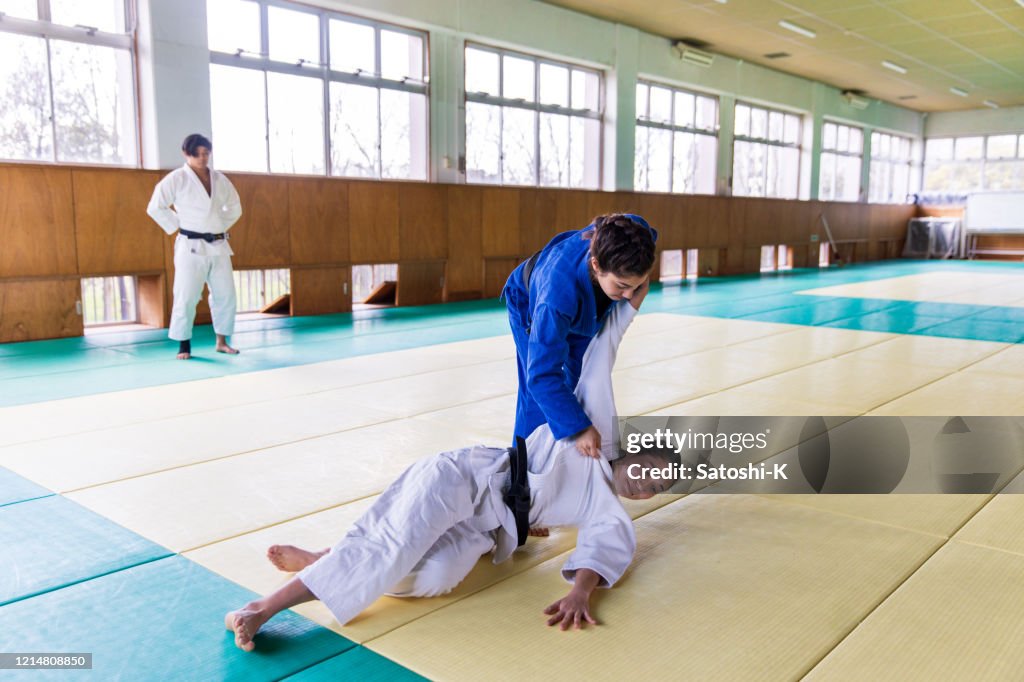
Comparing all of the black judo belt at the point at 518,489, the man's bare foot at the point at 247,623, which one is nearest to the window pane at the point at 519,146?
the black judo belt at the point at 518,489

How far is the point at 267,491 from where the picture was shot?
11.2ft

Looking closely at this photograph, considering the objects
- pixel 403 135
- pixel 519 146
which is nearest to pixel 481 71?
pixel 519 146

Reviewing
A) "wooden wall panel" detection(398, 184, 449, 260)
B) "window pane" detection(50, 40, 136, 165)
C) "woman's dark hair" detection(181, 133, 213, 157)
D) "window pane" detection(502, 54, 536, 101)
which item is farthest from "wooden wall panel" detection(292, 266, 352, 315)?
"window pane" detection(502, 54, 536, 101)

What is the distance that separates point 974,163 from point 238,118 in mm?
21897

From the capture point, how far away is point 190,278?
6.61 metres

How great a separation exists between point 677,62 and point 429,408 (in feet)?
38.8

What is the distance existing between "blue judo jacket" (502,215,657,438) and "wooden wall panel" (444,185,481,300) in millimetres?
8620

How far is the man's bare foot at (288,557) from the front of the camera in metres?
2.46

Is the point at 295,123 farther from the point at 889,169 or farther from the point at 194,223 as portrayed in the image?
the point at 889,169

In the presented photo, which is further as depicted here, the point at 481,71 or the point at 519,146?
the point at 519,146

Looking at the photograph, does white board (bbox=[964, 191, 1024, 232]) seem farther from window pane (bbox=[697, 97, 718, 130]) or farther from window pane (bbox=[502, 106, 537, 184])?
window pane (bbox=[502, 106, 537, 184])

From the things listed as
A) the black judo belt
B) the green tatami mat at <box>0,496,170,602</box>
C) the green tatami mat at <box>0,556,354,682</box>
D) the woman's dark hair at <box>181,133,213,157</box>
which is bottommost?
the green tatami mat at <box>0,556,354,682</box>

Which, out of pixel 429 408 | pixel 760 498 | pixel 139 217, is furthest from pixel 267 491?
pixel 139 217

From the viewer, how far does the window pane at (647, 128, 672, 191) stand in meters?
15.2
